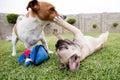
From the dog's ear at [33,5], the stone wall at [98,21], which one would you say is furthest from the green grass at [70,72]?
the stone wall at [98,21]

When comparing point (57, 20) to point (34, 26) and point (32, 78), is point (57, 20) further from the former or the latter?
point (32, 78)

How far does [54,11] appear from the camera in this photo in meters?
3.22

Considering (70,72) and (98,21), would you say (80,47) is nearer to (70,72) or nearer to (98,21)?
(70,72)

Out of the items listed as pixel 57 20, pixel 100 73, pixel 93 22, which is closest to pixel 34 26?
pixel 57 20

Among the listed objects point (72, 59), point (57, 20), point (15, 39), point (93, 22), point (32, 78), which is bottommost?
point (93, 22)

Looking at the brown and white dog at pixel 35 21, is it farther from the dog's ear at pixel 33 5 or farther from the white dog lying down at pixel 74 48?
the white dog lying down at pixel 74 48

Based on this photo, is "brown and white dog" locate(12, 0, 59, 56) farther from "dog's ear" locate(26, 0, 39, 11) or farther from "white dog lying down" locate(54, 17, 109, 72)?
"white dog lying down" locate(54, 17, 109, 72)

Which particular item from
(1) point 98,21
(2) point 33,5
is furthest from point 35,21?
(1) point 98,21

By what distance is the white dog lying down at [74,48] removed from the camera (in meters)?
2.57

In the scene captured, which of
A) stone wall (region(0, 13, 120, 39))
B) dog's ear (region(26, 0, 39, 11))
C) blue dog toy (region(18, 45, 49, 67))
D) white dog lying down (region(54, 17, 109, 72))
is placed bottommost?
stone wall (region(0, 13, 120, 39))

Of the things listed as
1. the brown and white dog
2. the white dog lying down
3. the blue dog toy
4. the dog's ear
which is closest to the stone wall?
the brown and white dog

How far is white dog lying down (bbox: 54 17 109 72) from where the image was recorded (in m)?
2.57

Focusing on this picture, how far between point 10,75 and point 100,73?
1.13 meters

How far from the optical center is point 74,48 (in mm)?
2777
